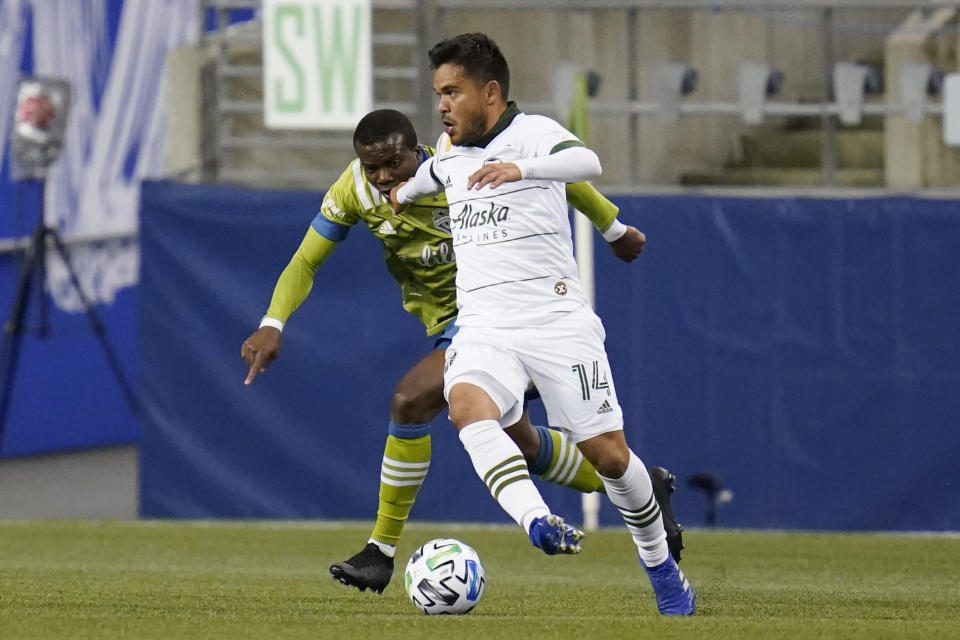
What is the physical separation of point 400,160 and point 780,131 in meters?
8.42

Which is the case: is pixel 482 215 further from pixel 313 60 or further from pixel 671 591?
pixel 313 60

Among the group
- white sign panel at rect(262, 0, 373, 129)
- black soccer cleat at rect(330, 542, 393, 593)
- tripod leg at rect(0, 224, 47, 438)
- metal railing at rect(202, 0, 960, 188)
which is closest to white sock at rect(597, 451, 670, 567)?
black soccer cleat at rect(330, 542, 393, 593)

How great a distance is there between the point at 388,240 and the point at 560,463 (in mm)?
1146

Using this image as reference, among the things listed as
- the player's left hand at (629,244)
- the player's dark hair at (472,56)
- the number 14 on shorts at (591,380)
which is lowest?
the number 14 on shorts at (591,380)

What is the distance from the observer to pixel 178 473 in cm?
1092

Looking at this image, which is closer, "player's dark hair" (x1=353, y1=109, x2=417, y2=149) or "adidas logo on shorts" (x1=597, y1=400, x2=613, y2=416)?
"adidas logo on shorts" (x1=597, y1=400, x2=613, y2=416)

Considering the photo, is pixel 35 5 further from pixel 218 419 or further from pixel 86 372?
pixel 218 419

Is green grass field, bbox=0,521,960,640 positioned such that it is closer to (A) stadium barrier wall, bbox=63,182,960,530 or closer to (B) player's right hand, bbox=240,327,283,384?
(A) stadium barrier wall, bbox=63,182,960,530

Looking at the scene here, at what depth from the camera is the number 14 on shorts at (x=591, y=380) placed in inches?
243

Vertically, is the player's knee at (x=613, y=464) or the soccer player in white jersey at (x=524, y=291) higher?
the soccer player in white jersey at (x=524, y=291)

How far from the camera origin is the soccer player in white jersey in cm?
615

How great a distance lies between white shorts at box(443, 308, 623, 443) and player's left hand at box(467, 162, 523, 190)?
0.56 metres

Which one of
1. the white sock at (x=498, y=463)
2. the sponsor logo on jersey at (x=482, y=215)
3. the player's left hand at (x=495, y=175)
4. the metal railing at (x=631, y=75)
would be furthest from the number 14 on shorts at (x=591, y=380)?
the metal railing at (x=631, y=75)

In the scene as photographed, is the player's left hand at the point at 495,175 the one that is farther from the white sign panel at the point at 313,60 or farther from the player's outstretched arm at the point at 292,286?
the white sign panel at the point at 313,60
